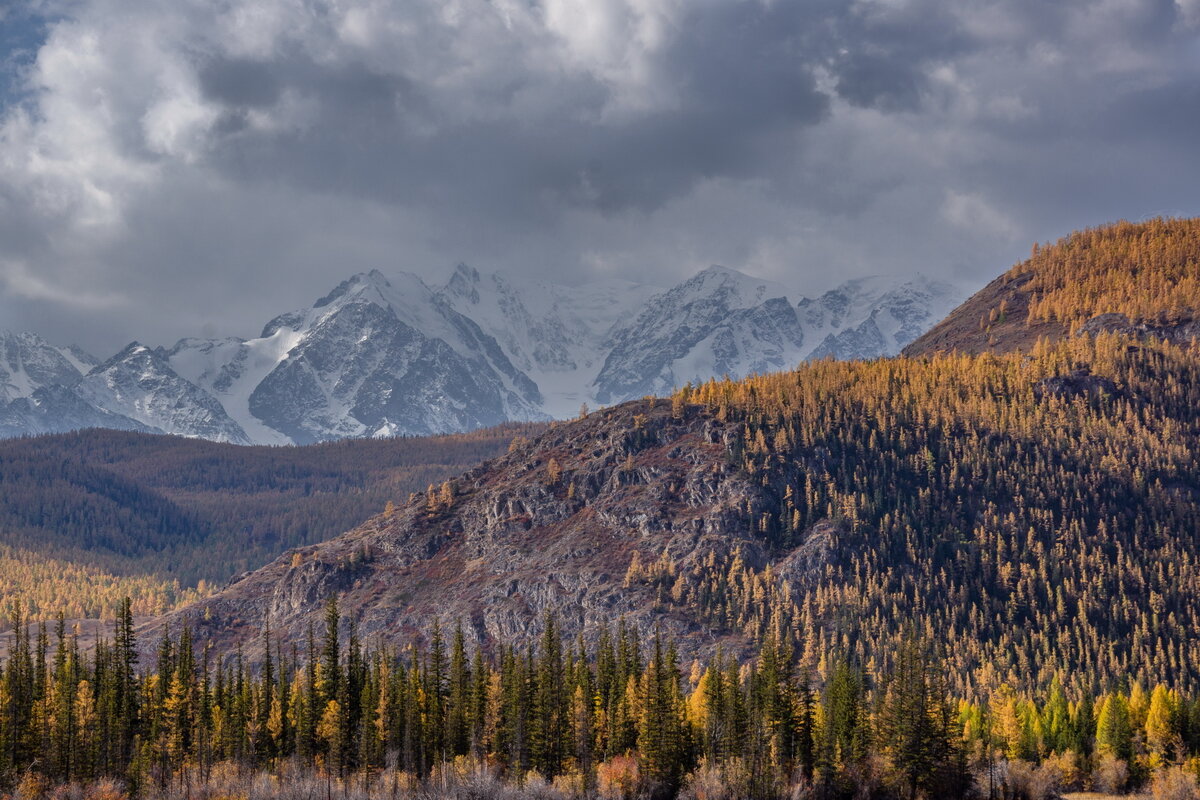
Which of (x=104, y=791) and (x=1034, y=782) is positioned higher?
(x=104, y=791)

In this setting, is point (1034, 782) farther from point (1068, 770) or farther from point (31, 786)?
point (31, 786)

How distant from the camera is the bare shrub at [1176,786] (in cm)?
16312

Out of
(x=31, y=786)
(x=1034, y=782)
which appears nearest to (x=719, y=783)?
(x=1034, y=782)

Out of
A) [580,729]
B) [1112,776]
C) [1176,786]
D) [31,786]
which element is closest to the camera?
[31,786]

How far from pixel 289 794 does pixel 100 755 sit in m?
35.3

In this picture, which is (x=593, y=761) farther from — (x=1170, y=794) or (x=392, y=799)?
(x=1170, y=794)

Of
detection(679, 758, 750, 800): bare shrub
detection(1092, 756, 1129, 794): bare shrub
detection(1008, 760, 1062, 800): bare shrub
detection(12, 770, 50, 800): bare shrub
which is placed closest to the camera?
detection(12, 770, 50, 800): bare shrub

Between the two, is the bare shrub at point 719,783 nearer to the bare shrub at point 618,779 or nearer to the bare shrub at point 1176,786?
the bare shrub at point 618,779

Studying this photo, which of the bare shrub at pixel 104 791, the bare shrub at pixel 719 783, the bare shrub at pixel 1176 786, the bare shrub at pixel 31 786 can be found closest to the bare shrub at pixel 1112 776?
the bare shrub at pixel 1176 786

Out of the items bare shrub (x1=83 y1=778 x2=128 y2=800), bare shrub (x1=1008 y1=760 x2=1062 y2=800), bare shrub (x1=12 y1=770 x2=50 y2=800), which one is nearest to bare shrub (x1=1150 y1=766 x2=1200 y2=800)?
bare shrub (x1=1008 y1=760 x2=1062 y2=800)

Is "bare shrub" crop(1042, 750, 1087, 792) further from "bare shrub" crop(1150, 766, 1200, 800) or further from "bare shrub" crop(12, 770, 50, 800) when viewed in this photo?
"bare shrub" crop(12, 770, 50, 800)

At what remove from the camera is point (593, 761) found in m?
181

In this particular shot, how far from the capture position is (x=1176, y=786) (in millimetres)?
164250

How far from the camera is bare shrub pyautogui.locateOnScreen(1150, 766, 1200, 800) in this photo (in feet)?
535
